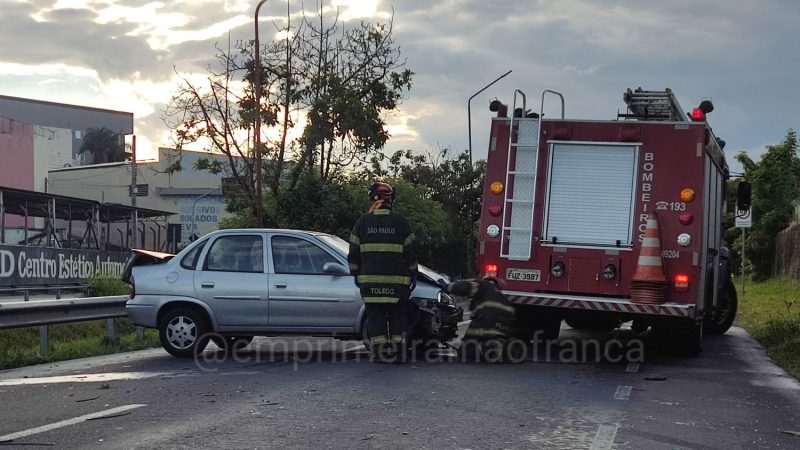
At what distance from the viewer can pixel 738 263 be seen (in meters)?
42.3

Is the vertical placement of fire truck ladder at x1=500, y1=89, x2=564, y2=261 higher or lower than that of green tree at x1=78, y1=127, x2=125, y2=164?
lower

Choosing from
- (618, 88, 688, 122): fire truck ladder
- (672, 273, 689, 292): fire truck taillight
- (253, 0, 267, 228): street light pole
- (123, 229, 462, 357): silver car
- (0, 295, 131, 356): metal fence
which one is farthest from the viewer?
(253, 0, 267, 228): street light pole

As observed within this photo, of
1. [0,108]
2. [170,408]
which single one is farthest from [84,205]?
[0,108]

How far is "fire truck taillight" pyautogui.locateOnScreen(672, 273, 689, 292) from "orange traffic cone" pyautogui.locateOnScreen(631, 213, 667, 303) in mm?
142

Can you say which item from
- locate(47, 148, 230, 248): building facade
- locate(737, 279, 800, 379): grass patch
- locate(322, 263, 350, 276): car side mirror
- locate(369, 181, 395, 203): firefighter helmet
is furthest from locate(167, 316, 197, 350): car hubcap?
locate(47, 148, 230, 248): building facade

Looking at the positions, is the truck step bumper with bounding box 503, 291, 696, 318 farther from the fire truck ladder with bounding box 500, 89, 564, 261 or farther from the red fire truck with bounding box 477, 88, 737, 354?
the fire truck ladder with bounding box 500, 89, 564, 261

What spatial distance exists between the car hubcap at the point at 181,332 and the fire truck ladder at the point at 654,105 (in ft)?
19.1

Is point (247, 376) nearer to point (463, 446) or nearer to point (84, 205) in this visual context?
point (463, 446)

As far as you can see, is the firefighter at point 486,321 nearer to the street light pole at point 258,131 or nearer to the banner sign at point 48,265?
the street light pole at point 258,131

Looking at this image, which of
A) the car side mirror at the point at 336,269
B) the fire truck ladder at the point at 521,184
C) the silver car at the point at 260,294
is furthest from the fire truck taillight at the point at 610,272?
the car side mirror at the point at 336,269

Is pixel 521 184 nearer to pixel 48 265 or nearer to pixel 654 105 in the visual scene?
pixel 654 105

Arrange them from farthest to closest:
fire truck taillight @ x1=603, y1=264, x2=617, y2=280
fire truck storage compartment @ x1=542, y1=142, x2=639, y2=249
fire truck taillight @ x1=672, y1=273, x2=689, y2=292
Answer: fire truck storage compartment @ x1=542, y1=142, x2=639, y2=249, fire truck taillight @ x1=603, y1=264, x2=617, y2=280, fire truck taillight @ x1=672, y1=273, x2=689, y2=292

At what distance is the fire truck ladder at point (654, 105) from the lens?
11.6 m

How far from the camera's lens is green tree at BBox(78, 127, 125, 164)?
7481 centimetres
